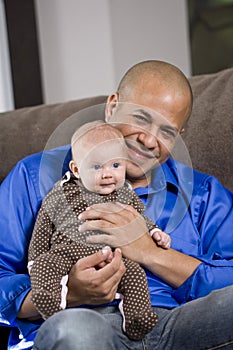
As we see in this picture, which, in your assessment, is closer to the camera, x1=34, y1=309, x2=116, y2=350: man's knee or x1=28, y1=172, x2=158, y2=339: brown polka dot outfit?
x1=34, y1=309, x2=116, y2=350: man's knee

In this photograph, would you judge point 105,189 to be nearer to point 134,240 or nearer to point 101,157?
point 101,157

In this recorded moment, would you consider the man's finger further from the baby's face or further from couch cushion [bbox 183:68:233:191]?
couch cushion [bbox 183:68:233:191]

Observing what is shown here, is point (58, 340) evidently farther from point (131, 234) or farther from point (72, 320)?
point (131, 234)

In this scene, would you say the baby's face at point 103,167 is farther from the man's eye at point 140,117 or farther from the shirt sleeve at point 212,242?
the shirt sleeve at point 212,242

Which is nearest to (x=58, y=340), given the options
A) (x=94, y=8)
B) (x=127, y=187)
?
(x=127, y=187)

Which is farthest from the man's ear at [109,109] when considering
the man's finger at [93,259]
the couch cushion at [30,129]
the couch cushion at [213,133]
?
→ the couch cushion at [30,129]

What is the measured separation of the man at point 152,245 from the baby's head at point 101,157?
3 cm

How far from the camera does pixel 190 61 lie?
11.6 feet

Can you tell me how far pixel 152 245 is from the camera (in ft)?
4.04

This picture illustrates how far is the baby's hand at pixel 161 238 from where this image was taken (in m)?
1.21

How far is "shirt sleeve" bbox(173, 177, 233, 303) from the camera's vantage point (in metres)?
1.26

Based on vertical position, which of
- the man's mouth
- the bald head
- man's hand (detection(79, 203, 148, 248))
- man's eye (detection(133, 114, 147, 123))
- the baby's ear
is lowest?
man's hand (detection(79, 203, 148, 248))

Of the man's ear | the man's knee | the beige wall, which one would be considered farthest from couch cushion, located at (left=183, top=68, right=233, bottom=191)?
the beige wall

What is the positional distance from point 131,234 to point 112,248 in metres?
0.05
